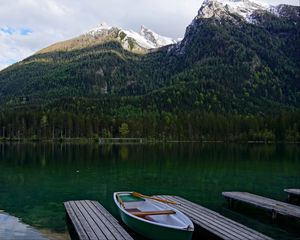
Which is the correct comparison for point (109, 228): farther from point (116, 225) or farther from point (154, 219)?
point (154, 219)

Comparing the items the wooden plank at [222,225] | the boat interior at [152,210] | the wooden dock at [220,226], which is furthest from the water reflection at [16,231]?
the wooden plank at [222,225]

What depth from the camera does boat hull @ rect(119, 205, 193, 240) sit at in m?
21.3

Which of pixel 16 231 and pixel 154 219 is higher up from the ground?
pixel 154 219

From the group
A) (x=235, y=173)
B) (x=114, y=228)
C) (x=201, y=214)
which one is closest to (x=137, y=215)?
(x=114, y=228)

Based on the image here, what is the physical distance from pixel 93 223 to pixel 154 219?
405cm

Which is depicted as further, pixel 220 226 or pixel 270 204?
pixel 270 204

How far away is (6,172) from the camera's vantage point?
6350 centimetres

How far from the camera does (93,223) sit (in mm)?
25047

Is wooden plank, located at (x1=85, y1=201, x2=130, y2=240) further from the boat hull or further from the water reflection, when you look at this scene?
the water reflection

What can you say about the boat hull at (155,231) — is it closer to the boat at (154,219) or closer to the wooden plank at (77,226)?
the boat at (154,219)

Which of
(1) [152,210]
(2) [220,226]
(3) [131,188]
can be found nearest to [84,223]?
(1) [152,210]

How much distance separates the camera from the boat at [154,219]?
21.5 meters

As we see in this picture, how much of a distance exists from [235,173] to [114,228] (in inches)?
1801

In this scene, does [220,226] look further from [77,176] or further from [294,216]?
[77,176]
